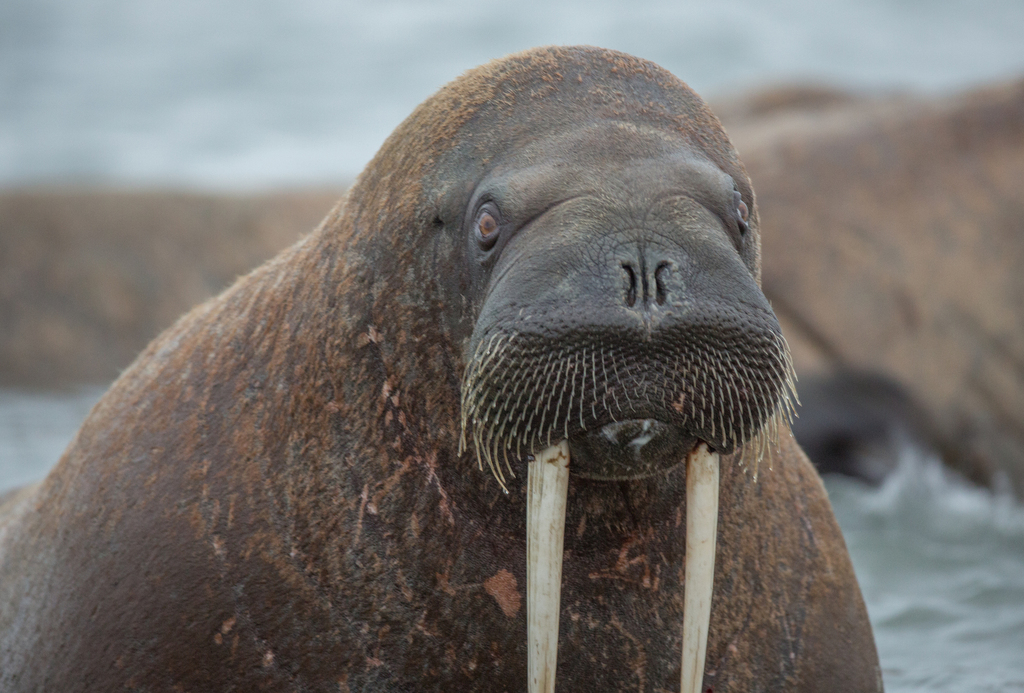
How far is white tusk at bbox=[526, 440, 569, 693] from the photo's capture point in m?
2.98

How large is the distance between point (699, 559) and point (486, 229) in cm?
103

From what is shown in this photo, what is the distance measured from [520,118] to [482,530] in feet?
3.83

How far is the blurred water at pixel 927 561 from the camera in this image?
573 cm

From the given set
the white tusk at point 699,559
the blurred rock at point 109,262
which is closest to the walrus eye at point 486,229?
the white tusk at point 699,559

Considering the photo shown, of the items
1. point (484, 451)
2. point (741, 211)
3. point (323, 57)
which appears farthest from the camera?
point (323, 57)

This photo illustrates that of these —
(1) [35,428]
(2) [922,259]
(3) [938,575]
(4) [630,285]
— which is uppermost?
(2) [922,259]

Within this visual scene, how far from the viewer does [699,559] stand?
306cm

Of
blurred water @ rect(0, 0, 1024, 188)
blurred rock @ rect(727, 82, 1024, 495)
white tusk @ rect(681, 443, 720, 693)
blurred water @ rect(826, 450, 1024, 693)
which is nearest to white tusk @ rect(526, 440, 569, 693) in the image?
white tusk @ rect(681, 443, 720, 693)

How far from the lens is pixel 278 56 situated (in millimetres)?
33375

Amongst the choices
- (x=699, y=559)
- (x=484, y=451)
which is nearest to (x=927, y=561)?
(x=699, y=559)

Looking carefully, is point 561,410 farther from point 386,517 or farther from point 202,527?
point 202,527

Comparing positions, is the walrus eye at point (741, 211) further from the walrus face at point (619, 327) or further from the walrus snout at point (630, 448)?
the walrus snout at point (630, 448)

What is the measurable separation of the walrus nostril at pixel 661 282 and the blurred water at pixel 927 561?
319 cm

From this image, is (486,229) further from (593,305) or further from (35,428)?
(35,428)
